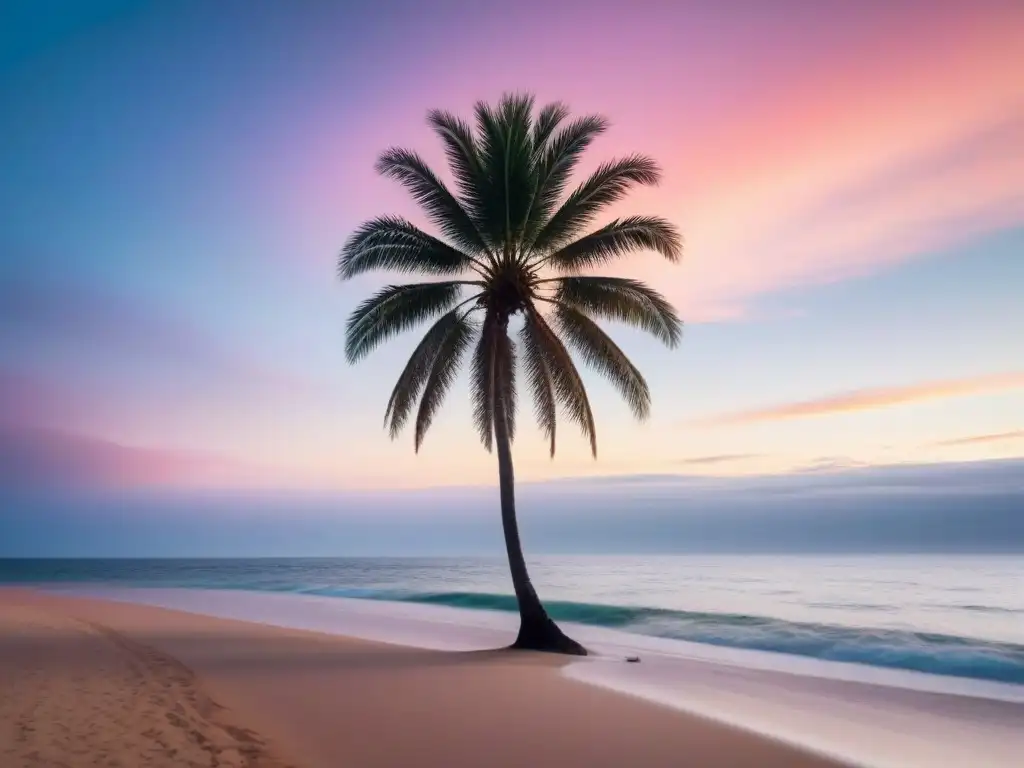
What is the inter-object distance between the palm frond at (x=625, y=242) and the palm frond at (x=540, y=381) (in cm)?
188

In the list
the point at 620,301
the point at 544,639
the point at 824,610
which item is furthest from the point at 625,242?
the point at 824,610

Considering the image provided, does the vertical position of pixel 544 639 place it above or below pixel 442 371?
below

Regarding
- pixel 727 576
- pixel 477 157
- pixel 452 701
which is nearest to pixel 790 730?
pixel 452 701

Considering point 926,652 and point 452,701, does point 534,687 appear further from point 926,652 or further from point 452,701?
point 926,652

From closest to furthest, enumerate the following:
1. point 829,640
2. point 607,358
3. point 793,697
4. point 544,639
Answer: point 793,697 < point 544,639 < point 607,358 < point 829,640

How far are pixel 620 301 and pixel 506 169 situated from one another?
3.88 m

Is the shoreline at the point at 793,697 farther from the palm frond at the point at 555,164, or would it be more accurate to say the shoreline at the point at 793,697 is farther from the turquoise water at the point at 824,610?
the palm frond at the point at 555,164

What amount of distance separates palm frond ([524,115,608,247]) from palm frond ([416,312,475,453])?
249cm

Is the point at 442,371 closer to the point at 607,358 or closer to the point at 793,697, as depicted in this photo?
the point at 607,358

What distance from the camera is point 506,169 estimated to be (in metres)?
16.0

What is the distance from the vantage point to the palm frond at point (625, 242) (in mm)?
16406

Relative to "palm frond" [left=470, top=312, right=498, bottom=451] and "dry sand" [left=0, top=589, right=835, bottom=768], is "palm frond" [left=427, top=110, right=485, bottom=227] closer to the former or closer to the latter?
"palm frond" [left=470, top=312, right=498, bottom=451]

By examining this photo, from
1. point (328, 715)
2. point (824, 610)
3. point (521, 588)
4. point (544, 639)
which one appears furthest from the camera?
point (824, 610)

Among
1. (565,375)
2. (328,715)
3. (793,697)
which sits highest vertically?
(565,375)
